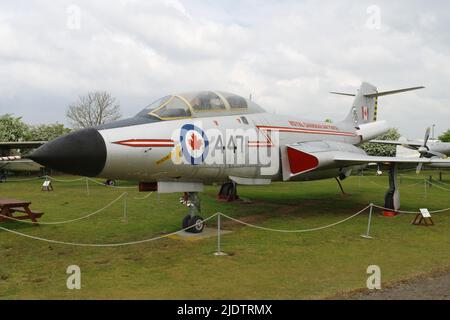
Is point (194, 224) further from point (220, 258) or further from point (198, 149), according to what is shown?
point (220, 258)

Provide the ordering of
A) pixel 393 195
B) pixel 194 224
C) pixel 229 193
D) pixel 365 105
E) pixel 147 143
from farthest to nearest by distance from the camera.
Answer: pixel 365 105, pixel 229 193, pixel 393 195, pixel 194 224, pixel 147 143

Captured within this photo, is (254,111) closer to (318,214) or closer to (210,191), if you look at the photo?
(318,214)

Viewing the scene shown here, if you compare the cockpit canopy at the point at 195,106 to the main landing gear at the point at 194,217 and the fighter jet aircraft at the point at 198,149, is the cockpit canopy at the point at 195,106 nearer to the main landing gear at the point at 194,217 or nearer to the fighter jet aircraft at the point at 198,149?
the fighter jet aircraft at the point at 198,149

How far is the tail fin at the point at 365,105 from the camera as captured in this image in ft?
50.5

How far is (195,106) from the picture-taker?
8.31 m

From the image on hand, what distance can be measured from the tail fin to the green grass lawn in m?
4.58

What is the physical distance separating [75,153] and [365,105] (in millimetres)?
12388

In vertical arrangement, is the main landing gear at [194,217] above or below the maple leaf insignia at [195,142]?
below

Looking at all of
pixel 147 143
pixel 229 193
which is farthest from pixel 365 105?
pixel 147 143

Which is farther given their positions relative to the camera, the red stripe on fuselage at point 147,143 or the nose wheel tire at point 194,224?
the nose wheel tire at point 194,224

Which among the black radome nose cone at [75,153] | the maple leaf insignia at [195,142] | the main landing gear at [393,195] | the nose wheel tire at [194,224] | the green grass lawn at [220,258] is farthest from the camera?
the main landing gear at [393,195]

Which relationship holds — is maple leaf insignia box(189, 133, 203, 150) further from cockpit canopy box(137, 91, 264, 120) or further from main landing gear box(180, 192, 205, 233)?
main landing gear box(180, 192, 205, 233)

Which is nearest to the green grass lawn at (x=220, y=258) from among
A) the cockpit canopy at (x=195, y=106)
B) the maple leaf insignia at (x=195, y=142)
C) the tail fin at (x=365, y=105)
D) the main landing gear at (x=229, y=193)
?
the maple leaf insignia at (x=195, y=142)

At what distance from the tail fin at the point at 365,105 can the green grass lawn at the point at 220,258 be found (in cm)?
458
